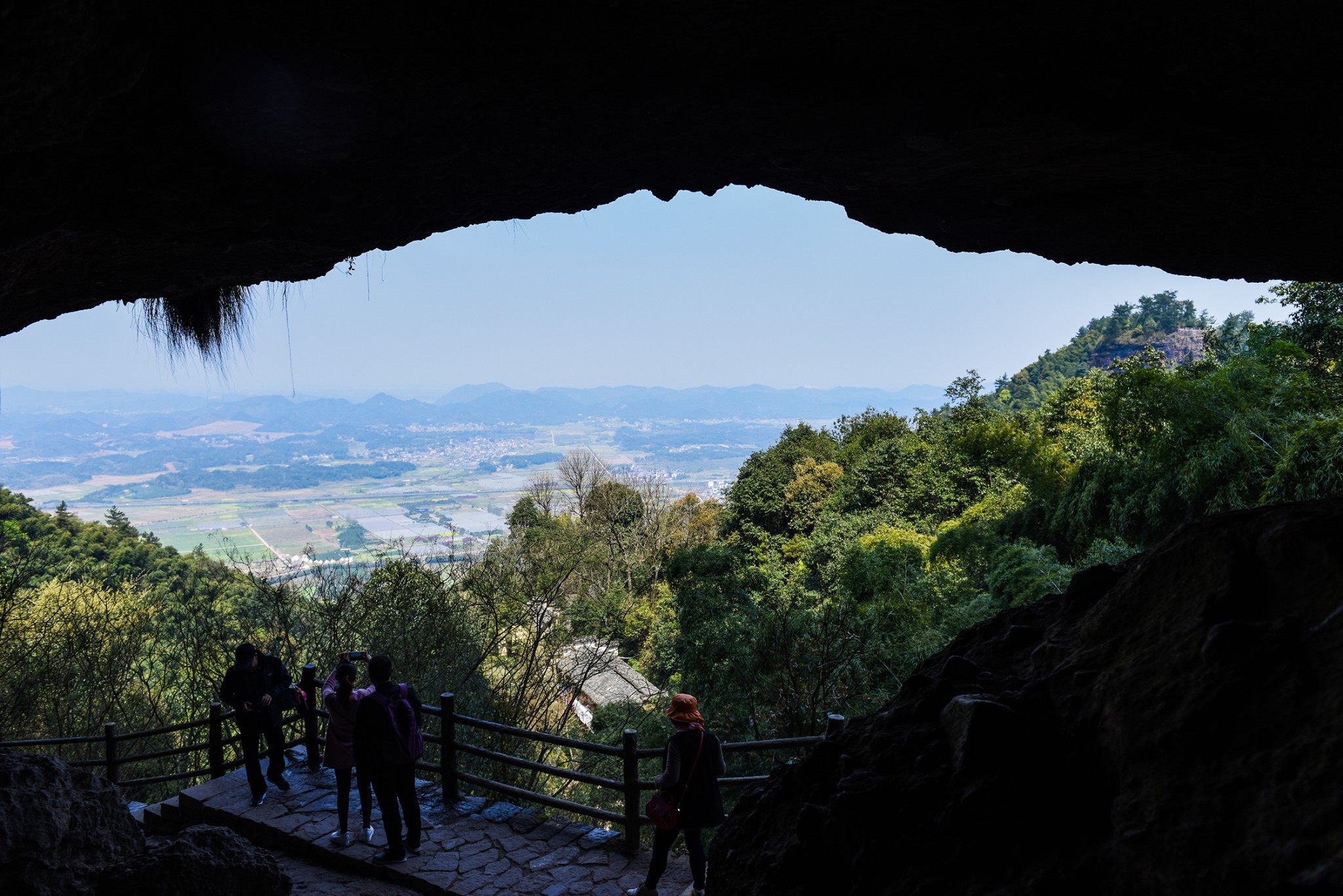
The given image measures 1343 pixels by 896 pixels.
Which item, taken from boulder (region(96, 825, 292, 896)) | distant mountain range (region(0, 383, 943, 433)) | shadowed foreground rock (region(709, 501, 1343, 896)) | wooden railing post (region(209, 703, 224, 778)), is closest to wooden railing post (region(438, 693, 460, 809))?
boulder (region(96, 825, 292, 896))

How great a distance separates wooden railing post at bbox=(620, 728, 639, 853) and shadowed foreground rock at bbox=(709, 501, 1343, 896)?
204cm

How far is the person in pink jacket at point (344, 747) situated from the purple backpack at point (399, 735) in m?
0.50

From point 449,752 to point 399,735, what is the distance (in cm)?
136

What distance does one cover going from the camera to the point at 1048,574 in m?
11.4

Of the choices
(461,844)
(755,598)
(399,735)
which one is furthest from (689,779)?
(755,598)

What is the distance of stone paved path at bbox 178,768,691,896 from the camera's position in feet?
15.3

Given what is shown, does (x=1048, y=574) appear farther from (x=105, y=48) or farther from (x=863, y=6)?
(x=105, y=48)

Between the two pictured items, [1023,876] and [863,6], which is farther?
[863,6]

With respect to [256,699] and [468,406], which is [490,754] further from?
[468,406]

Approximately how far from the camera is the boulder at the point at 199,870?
366 cm

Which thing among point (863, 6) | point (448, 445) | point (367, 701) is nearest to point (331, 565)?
point (367, 701)

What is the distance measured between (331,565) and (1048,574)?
12265 millimetres

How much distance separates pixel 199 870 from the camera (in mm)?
3762

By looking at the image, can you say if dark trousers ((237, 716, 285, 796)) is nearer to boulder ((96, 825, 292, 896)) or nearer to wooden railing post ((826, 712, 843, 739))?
boulder ((96, 825, 292, 896))
